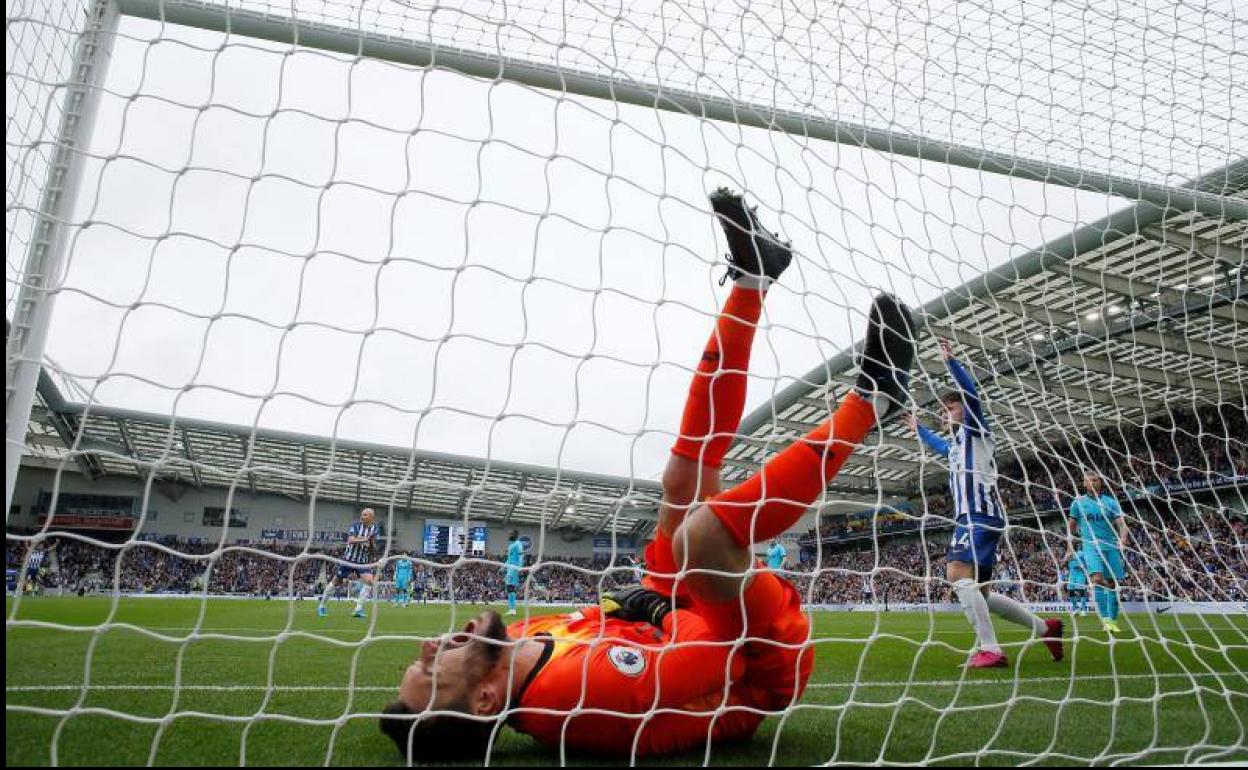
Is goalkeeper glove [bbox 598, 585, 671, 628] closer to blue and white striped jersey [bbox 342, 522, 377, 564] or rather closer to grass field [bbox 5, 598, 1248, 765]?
grass field [bbox 5, 598, 1248, 765]

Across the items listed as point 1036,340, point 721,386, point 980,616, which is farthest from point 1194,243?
point 721,386

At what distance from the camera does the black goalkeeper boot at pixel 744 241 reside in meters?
2.46

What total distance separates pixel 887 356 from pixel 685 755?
4.28ft

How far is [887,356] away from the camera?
2.38m

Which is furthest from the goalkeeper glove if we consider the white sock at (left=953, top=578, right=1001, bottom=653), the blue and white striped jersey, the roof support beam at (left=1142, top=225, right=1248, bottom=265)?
the blue and white striped jersey

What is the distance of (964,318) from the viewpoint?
480 centimetres

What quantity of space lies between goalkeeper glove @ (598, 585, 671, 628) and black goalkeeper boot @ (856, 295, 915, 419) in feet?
2.79

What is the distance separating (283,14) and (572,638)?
8.17ft

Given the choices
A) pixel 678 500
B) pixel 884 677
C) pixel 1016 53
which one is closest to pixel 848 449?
pixel 678 500

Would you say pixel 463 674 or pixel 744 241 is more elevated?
pixel 744 241

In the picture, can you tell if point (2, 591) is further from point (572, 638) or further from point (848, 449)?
point (848, 449)

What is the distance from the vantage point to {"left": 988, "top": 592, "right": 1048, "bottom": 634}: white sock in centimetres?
412

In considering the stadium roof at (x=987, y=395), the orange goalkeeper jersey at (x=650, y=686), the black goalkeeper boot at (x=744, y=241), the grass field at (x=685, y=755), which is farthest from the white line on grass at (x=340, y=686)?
the black goalkeeper boot at (x=744, y=241)

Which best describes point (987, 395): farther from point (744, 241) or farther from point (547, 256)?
point (547, 256)
